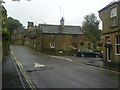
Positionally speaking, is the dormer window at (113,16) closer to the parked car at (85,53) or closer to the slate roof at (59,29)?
the parked car at (85,53)

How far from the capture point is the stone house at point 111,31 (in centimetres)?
2197

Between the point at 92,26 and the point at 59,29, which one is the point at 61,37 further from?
the point at 92,26

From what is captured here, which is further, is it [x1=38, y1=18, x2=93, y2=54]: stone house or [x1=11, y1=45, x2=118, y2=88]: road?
[x1=38, y1=18, x2=93, y2=54]: stone house

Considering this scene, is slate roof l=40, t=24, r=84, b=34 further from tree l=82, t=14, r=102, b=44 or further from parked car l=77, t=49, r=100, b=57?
tree l=82, t=14, r=102, b=44

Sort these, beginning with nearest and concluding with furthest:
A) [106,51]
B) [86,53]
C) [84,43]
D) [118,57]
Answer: [118,57], [106,51], [86,53], [84,43]

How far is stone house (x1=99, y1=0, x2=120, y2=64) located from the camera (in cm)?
2197

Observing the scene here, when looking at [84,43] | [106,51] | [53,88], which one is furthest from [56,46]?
[53,88]

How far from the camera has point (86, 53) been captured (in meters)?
38.8

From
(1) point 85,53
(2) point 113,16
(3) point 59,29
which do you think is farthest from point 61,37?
(2) point 113,16

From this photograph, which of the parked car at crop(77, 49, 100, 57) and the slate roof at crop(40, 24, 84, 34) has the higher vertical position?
the slate roof at crop(40, 24, 84, 34)

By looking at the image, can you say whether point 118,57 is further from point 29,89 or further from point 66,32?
point 66,32

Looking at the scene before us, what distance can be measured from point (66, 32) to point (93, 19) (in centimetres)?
4218

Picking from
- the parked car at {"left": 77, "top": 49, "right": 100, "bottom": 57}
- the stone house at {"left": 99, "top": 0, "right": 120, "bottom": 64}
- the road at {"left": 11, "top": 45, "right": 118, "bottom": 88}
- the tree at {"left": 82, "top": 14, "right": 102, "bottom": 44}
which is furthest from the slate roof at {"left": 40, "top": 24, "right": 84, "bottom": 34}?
the road at {"left": 11, "top": 45, "right": 118, "bottom": 88}

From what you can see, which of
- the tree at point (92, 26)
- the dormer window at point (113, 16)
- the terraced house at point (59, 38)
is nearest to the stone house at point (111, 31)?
the dormer window at point (113, 16)
